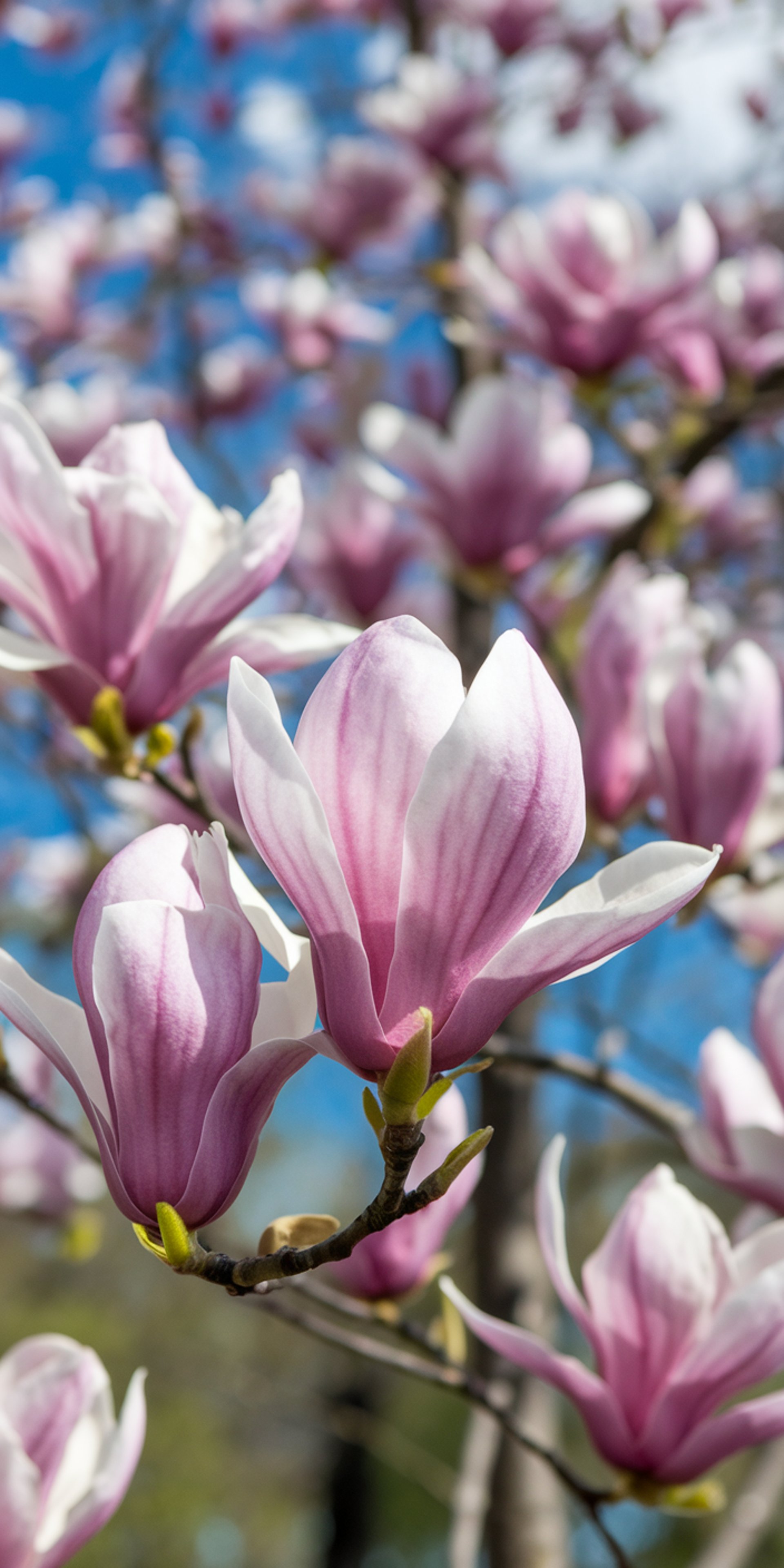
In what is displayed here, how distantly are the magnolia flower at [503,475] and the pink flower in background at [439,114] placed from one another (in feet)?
3.35

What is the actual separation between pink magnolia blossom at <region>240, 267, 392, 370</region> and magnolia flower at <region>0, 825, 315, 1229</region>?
2076 millimetres

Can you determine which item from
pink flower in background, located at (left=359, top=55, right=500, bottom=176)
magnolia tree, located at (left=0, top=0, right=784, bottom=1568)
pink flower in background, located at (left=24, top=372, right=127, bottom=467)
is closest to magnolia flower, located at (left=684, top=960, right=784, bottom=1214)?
magnolia tree, located at (left=0, top=0, right=784, bottom=1568)

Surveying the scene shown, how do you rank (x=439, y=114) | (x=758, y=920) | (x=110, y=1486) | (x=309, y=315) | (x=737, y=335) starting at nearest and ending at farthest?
1. (x=110, y=1486)
2. (x=758, y=920)
3. (x=737, y=335)
4. (x=439, y=114)
5. (x=309, y=315)

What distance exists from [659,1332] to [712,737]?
Answer: 0.40 m

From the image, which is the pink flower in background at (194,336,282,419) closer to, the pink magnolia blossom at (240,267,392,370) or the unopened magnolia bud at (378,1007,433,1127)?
the pink magnolia blossom at (240,267,392,370)

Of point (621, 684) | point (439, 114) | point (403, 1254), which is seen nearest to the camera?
point (403, 1254)

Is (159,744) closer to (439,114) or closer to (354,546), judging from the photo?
(354,546)

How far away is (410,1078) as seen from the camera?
1.28 ft

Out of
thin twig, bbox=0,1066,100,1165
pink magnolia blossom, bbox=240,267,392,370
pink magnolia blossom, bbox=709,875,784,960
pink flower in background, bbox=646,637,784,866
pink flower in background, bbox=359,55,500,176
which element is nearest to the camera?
thin twig, bbox=0,1066,100,1165

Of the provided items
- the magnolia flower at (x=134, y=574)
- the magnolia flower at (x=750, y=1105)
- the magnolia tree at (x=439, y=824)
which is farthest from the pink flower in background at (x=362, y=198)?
the magnolia flower at (x=750, y=1105)

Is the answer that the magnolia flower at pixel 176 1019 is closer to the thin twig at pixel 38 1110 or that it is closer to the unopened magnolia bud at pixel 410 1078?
the unopened magnolia bud at pixel 410 1078

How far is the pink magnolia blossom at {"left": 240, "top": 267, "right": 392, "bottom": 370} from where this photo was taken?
2359mm

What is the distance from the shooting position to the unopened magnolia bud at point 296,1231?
468 mm

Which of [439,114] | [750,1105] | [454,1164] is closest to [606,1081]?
[750,1105]
